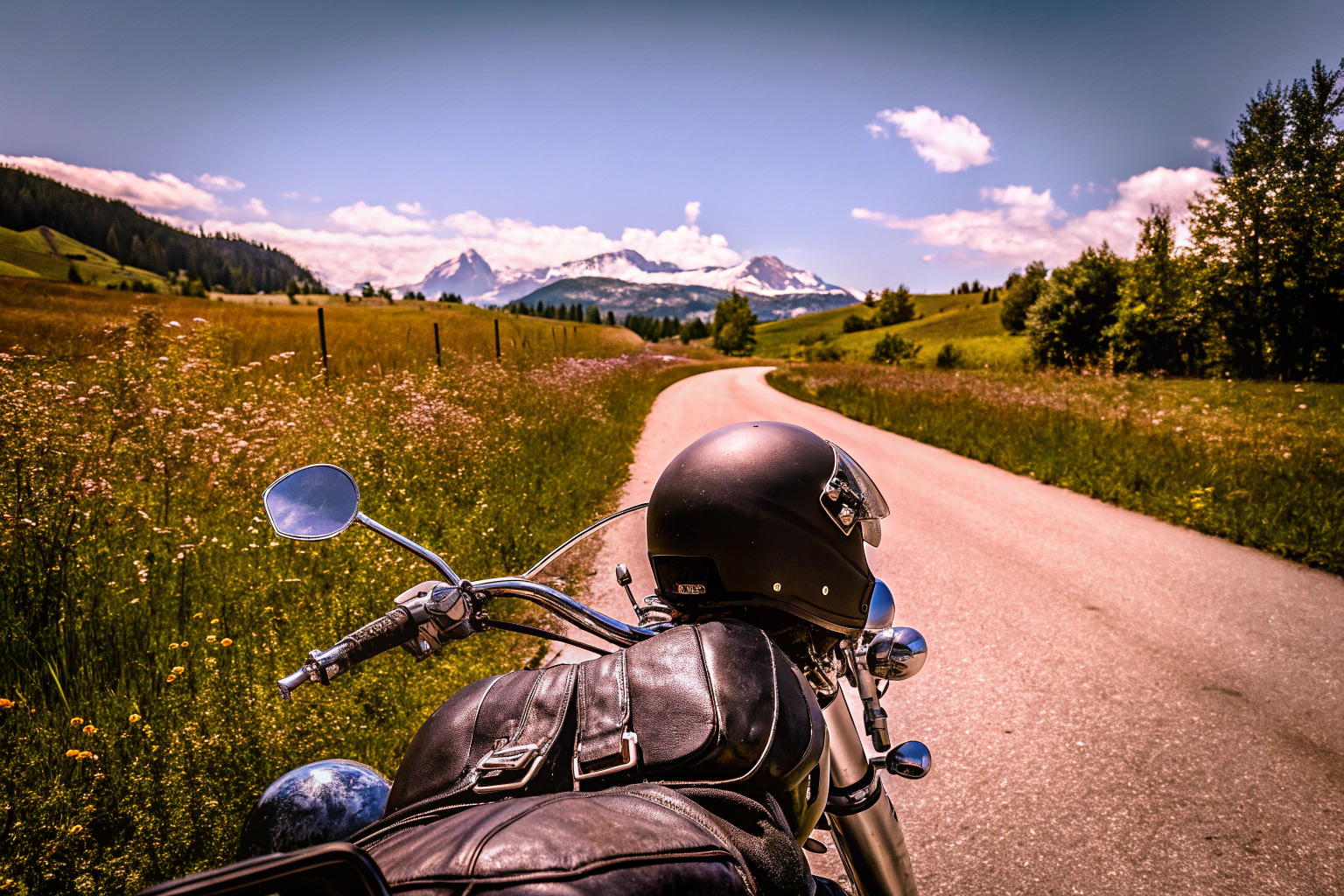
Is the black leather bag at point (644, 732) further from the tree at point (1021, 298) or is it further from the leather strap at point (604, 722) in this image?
the tree at point (1021, 298)

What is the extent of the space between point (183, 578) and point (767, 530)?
3.52m

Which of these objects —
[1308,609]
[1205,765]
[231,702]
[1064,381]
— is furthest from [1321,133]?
[231,702]

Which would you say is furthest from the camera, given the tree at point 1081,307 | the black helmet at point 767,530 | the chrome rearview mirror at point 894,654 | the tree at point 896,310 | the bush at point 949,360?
the tree at point 896,310

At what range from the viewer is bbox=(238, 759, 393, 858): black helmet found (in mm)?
1190

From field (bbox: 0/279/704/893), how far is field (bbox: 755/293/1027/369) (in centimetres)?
2582

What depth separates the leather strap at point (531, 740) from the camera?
37.8 inches

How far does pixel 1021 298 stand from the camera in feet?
Answer: 232

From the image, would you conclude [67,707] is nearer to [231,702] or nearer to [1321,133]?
[231,702]

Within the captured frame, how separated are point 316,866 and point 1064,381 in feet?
60.6

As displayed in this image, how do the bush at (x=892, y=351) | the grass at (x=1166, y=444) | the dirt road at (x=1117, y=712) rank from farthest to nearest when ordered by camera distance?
1. the bush at (x=892, y=351)
2. the grass at (x=1166, y=444)
3. the dirt road at (x=1117, y=712)

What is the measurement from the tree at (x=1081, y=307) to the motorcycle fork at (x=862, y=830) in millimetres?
36823

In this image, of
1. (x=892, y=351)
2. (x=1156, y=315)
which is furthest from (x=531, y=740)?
(x=892, y=351)

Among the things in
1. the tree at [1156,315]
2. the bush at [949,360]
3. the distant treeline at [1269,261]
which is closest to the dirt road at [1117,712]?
the distant treeline at [1269,261]

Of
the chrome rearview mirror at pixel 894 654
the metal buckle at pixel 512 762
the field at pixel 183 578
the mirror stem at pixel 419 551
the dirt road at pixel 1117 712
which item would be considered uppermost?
the mirror stem at pixel 419 551
